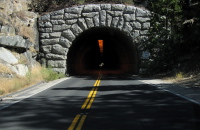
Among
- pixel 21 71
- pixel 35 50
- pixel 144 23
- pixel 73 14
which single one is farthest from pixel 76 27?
pixel 21 71

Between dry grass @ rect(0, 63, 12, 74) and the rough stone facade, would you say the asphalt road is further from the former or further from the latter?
the rough stone facade

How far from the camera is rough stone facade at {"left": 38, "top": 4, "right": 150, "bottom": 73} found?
1050 inches

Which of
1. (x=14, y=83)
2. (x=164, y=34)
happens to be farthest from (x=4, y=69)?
(x=164, y=34)

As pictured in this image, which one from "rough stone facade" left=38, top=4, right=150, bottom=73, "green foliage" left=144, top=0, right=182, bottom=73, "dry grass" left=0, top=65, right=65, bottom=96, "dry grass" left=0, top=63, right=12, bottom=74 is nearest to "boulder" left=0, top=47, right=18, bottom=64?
"dry grass" left=0, top=63, right=12, bottom=74

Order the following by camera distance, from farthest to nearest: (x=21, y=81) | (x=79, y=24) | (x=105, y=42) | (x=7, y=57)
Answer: (x=105, y=42) → (x=79, y=24) → (x=7, y=57) → (x=21, y=81)

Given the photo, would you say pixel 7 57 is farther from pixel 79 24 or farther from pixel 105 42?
pixel 105 42

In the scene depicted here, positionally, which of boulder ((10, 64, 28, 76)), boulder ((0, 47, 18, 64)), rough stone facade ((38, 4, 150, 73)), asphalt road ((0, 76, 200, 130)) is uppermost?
rough stone facade ((38, 4, 150, 73))

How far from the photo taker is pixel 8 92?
548 inches

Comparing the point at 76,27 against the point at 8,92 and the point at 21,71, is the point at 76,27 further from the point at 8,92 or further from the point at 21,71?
the point at 8,92

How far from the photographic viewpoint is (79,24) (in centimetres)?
2669

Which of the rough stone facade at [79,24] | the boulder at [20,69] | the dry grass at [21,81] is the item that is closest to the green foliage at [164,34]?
the rough stone facade at [79,24]

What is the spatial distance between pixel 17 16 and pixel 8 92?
14.1 metres

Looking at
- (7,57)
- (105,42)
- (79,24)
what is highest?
(79,24)

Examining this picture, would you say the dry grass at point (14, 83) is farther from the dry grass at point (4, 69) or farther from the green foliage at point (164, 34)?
the green foliage at point (164, 34)
